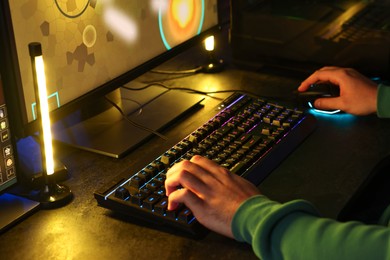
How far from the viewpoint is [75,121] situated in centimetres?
131

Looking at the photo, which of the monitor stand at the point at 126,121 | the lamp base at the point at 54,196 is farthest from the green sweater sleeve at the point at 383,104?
the lamp base at the point at 54,196

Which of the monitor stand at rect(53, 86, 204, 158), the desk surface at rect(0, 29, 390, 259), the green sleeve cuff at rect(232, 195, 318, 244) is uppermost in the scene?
the green sleeve cuff at rect(232, 195, 318, 244)

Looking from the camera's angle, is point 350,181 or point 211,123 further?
point 211,123

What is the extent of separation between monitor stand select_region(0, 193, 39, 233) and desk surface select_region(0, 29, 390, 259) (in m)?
0.01

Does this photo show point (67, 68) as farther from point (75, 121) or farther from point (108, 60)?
point (75, 121)

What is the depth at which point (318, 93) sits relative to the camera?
1.35 meters

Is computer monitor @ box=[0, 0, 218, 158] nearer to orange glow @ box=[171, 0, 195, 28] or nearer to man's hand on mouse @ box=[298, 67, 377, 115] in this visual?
orange glow @ box=[171, 0, 195, 28]

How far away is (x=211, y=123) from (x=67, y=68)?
30cm

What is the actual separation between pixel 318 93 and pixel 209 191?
505 millimetres

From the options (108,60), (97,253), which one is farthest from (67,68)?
(97,253)

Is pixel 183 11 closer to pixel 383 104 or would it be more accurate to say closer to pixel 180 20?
pixel 180 20

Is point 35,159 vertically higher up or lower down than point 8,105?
lower down

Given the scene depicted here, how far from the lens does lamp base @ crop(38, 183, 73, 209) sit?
1.04 metres

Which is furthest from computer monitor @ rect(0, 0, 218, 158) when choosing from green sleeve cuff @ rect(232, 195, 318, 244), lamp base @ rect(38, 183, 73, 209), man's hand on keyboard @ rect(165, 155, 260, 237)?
green sleeve cuff @ rect(232, 195, 318, 244)
